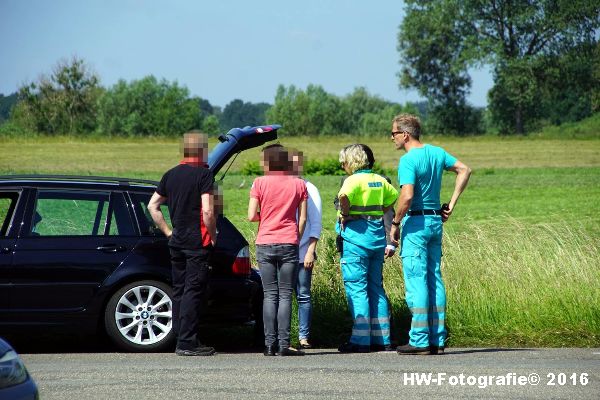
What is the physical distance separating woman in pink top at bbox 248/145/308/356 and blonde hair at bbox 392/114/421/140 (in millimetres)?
950

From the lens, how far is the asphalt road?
24.7 ft

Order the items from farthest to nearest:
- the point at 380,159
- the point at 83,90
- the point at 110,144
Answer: the point at 83,90
the point at 110,144
the point at 380,159

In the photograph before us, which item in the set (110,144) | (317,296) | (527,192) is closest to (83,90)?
(110,144)

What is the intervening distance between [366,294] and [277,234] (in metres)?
0.97

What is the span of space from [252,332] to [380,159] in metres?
48.6

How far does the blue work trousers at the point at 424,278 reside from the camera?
9.66m

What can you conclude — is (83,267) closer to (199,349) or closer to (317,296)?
(199,349)

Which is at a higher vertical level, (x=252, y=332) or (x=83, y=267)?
(x=83, y=267)

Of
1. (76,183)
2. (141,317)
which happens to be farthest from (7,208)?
(141,317)

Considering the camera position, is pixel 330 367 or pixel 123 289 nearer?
pixel 330 367

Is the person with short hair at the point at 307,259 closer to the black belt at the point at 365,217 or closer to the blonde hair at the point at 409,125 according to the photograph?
the black belt at the point at 365,217

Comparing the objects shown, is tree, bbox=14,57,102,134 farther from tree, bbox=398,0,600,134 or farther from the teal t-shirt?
the teal t-shirt

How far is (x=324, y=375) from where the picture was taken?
8352mm

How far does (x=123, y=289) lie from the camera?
974cm
